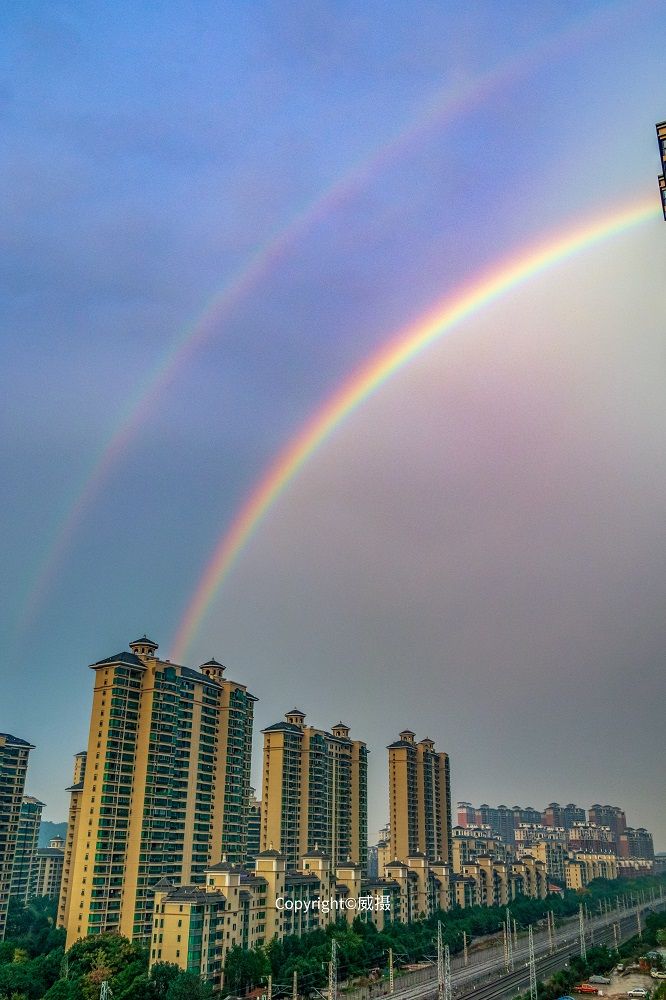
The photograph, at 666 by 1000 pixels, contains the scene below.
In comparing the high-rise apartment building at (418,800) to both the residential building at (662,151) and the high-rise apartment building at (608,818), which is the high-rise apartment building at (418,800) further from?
the high-rise apartment building at (608,818)

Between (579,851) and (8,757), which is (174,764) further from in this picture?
(579,851)

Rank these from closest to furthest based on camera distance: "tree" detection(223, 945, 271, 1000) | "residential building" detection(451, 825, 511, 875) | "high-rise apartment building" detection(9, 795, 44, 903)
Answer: "tree" detection(223, 945, 271, 1000), "high-rise apartment building" detection(9, 795, 44, 903), "residential building" detection(451, 825, 511, 875)

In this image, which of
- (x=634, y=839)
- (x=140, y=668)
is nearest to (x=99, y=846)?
(x=140, y=668)

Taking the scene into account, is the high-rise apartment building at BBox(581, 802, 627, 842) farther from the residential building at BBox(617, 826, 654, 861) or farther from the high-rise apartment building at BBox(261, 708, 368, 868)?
the high-rise apartment building at BBox(261, 708, 368, 868)

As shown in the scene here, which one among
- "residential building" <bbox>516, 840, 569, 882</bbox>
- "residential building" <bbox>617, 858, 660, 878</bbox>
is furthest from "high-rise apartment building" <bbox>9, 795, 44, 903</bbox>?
"residential building" <bbox>617, 858, 660, 878</bbox>

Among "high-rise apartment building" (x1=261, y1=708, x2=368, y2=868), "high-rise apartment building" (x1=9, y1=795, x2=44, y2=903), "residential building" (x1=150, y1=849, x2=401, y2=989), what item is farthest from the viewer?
"high-rise apartment building" (x1=9, y1=795, x2=44, y2=903)

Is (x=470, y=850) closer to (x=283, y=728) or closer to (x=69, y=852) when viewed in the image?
(x=283, y=728)

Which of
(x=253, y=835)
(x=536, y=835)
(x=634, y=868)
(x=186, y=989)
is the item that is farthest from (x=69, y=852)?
(x=634, y=868)
